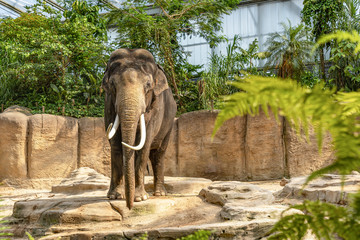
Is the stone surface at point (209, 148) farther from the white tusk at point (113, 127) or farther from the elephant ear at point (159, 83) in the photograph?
the white tusk at point (113, 127)

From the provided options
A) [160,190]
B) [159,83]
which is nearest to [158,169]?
[160,190]

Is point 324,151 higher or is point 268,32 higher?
point 268,32

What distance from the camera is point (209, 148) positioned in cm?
1091

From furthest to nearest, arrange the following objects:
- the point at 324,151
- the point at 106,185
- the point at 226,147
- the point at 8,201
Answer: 1. the point at 226,147
2. the point at 324,151
3. the point at 8,201
4. the point at 106,185

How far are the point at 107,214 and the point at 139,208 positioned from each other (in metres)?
0.39

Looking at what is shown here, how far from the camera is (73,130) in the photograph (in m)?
10.8

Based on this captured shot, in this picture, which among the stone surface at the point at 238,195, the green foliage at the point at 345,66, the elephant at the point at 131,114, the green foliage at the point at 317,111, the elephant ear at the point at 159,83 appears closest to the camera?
the green foliage at the point at 317,111

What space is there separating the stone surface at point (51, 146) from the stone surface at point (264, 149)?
14.1 feet

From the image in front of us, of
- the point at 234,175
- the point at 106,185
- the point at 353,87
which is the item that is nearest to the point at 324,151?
the point at 234,175

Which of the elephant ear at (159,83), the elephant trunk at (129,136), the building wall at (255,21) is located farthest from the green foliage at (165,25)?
the elephant trunk at (129,136)

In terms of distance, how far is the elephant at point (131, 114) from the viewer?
5219 mm

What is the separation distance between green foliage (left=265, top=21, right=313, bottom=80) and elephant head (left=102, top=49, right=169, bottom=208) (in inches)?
370

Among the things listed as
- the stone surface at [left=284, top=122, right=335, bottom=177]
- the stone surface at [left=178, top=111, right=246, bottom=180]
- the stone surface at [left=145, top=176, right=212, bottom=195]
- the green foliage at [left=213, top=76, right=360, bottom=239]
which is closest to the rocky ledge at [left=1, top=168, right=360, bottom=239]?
the stone surface at [left=145, top=176, right=212, bottom=195]

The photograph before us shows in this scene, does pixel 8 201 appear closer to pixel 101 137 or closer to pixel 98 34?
pixel 101 137
